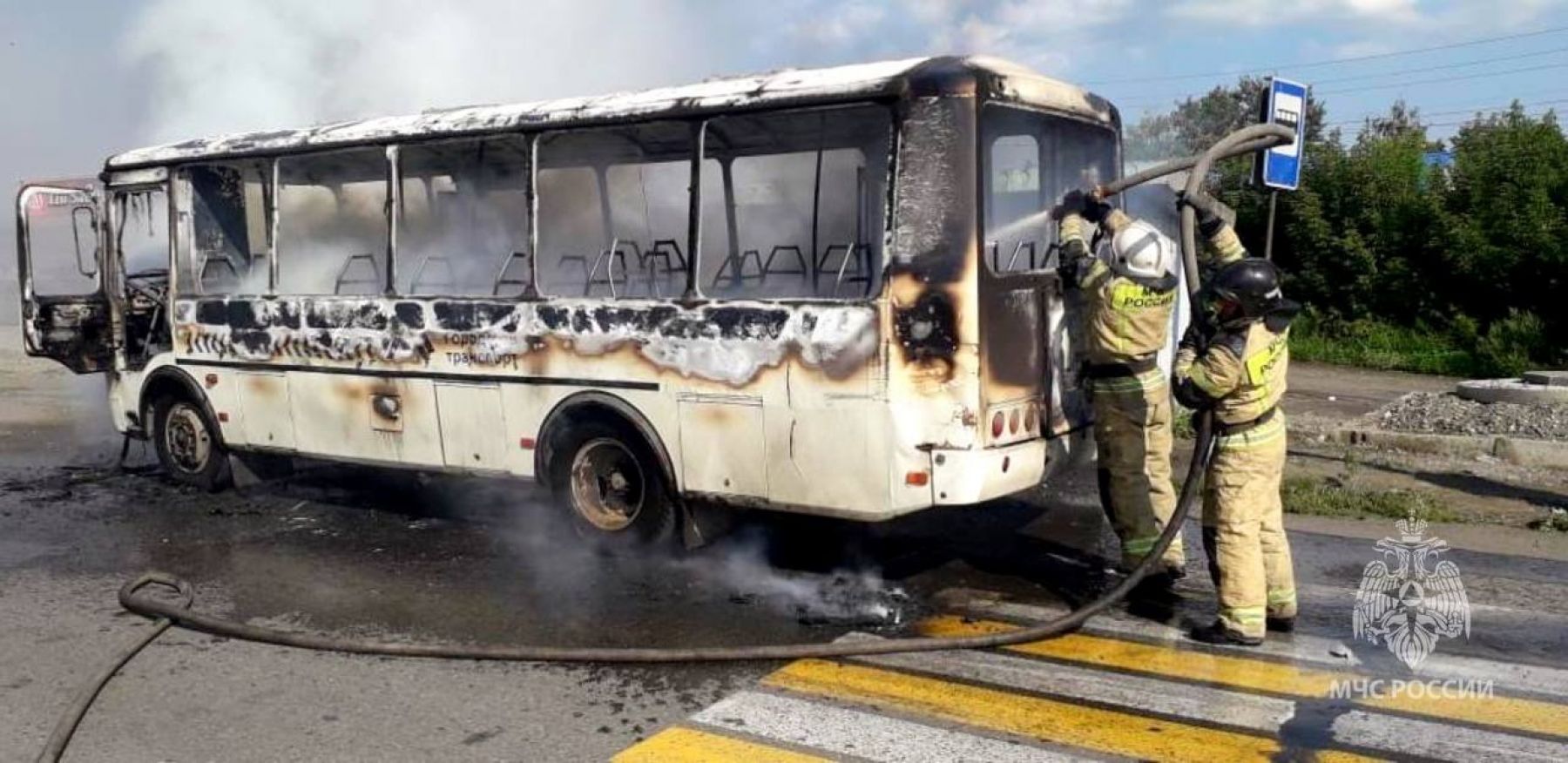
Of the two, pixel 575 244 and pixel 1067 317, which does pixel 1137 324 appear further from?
pixel 575 244

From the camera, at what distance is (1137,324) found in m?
5.92

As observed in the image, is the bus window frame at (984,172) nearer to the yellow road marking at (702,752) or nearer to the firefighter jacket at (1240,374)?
the firefighter jacket at (1240,374)

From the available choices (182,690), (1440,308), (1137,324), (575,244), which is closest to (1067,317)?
(1137,324)

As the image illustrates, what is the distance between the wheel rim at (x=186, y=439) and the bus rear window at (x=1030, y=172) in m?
6.16

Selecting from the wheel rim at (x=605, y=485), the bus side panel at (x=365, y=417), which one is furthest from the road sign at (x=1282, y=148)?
the bus side panel at (x=365, y=417)

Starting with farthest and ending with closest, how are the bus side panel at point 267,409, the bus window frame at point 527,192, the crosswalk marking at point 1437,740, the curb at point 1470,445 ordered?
the curb at point 1470,445 → the bus side panel at point 267,409 → the bus window frame at point 527,192 → the crosswalk marking at point 1437,740

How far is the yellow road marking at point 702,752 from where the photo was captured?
416 cm

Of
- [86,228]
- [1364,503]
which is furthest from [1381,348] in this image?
[86,228]

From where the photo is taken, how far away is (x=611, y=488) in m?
7.12

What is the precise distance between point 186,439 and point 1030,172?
6.52m

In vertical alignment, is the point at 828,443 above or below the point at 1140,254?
below

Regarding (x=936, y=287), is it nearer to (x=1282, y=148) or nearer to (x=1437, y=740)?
(x=1437, y=740)

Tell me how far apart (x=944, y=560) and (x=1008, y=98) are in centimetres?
248

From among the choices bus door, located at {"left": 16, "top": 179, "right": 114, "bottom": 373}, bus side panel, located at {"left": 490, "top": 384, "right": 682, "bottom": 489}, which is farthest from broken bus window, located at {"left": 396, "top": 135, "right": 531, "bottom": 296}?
bus door, located at {"left": 16, "top": 179, "right": 114, "bottom": 373}
